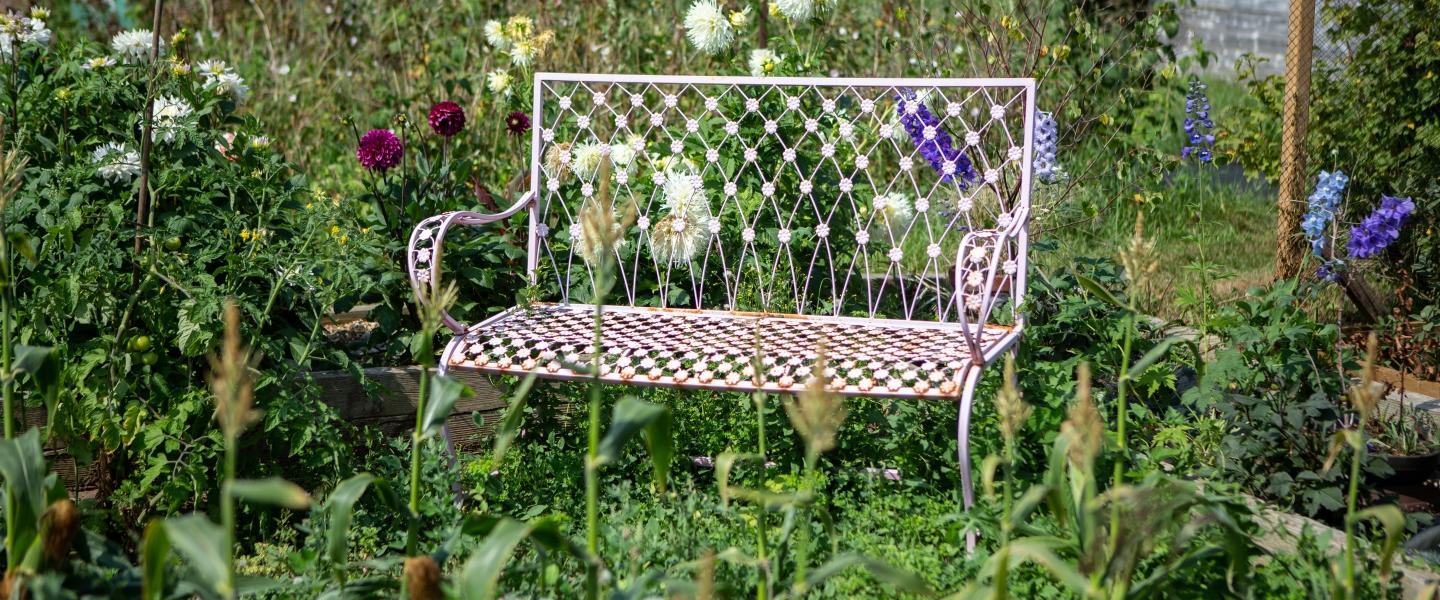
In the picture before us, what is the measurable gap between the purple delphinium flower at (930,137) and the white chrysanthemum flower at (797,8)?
0.35 meters

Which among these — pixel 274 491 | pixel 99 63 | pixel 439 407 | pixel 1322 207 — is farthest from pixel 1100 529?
pixel 99 63

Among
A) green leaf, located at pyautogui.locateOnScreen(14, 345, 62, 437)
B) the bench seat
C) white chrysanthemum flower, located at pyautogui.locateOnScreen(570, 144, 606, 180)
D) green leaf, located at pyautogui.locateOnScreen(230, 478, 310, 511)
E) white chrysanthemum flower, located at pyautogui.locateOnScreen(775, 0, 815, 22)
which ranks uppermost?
white chrysanthemum flower, located at pyautogui.locateOnScreen(775, 0, 815, 22)

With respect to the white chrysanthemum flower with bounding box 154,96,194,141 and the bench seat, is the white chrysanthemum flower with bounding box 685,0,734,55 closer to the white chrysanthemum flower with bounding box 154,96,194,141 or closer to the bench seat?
the bench seat

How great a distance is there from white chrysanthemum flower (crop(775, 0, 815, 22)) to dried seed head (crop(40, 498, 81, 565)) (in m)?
2.33

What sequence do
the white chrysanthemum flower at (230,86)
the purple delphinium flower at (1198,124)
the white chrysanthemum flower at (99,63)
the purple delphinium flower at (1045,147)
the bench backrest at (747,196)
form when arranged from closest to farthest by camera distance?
1. the white chrysanthemum flower at (99,63)
2. the white chrysanthemum flower at (230,86)
3. the bench backrest at (747,196)
4. the purple delphinium flower at (1045,147)
5. the purple delphinium flower at (1198,124)

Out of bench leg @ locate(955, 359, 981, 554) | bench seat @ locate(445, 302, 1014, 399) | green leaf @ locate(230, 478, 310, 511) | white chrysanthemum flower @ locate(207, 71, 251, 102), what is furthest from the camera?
white chrysanthemum flower @ locate(207, 71, 251, 102)

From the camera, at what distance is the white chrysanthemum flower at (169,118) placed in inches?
113

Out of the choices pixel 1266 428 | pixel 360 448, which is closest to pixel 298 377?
pixel 360 448

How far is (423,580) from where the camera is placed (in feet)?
5.17

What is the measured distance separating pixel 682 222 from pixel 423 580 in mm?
1721

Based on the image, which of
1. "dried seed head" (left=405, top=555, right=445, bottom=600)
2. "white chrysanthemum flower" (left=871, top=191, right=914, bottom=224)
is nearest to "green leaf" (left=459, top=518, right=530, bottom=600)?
"dried seed head" (left=405, top=555, right=445, bottom=600)

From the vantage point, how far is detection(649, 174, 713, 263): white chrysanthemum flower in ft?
10.5

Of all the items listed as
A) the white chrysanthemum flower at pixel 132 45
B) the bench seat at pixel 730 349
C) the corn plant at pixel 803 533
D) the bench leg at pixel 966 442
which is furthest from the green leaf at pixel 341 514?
the white chrysanthemum flower at pixel 132 45

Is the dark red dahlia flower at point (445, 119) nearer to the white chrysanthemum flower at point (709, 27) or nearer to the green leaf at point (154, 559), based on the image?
the white chrysanthemum flower at point (709, 27)
